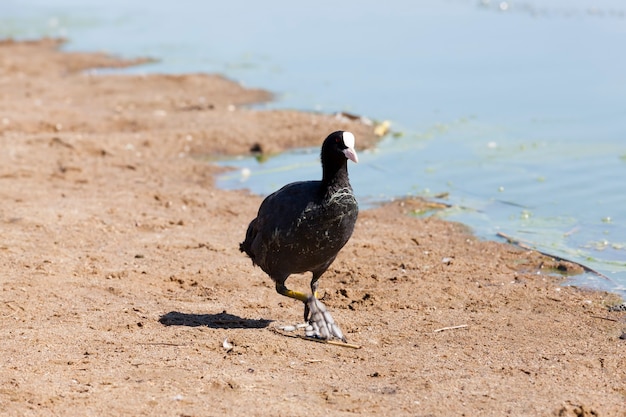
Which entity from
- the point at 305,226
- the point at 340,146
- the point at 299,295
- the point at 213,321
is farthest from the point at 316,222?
the point at 213,321

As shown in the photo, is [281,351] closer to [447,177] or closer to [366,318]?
[366,318]

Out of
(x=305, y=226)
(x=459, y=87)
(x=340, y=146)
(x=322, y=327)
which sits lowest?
(x=459, y=87)

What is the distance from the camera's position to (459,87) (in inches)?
707

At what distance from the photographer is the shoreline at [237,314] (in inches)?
223

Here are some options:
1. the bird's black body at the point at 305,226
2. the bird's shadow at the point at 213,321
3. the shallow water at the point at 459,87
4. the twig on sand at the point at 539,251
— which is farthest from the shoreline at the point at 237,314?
the shallow water at the point at 459,87

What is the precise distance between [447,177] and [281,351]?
631 centimetres

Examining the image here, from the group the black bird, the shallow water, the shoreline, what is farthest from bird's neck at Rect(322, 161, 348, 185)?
the shallow water

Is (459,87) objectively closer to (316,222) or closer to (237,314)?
(237,314)

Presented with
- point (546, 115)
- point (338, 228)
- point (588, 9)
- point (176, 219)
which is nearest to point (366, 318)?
point (338, 228)

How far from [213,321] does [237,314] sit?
337mm

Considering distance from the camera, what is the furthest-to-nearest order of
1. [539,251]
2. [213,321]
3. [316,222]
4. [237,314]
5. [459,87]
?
[459,87] → [539,251] → [237,314] → [213,321] → [316,222]

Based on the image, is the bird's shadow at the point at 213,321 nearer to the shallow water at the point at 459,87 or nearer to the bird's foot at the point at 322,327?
the bird's foot at the point at 322,327

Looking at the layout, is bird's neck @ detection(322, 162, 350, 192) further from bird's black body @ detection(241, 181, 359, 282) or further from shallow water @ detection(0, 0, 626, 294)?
shallow water @ detection(0, 0, 626, 294)

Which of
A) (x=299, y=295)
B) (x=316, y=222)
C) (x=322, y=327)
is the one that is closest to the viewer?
(x=316, y=222)
